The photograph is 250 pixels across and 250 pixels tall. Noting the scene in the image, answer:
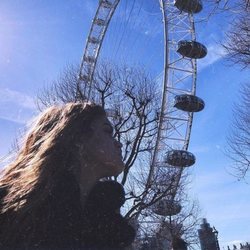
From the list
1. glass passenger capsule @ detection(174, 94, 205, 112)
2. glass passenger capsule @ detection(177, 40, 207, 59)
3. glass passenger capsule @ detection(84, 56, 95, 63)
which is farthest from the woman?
glass passenger capsule @ detection(84, 56, 95, 63)

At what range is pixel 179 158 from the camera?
22703mm

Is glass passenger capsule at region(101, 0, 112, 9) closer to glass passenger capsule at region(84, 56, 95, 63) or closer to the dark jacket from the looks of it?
glass passenger capsule at region(84, 56, 95, 63)

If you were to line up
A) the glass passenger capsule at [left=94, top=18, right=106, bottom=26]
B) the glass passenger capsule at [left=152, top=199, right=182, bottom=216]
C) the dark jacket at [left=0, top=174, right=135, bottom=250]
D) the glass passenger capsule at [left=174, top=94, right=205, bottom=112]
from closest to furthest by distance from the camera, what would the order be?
1. the dark jacket at [left=0, top=174, right=135, bottom=250]
2. the glass passenger capsule at [left=152, top=199, right=182, bottom=216]
3. the glass passenger capsule at [left=174, top=94, right=205, bottom=112]
4. the glass passenger capsule at [left=94, top=18, right=106, bottom=26]

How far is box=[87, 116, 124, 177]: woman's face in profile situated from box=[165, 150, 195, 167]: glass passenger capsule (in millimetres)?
19608

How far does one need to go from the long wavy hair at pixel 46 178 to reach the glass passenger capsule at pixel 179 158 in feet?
64.4

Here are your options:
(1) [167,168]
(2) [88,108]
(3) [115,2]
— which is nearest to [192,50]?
(3) [115,2]

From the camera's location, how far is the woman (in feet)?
4.68

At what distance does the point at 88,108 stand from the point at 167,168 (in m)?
18.5

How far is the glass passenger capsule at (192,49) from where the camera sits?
25.6m

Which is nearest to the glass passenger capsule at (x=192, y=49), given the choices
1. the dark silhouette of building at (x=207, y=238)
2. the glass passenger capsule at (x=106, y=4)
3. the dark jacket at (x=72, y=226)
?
the glass passenger capsule at (x=106, y=4)

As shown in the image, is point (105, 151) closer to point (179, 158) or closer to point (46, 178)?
point (46, 178)

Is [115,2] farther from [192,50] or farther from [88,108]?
[88,108]

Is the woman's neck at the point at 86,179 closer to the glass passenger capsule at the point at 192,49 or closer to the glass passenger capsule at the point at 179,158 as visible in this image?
the glass passenger capsule at the point at 179,158

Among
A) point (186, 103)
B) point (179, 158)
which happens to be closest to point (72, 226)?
point (179, 158)
